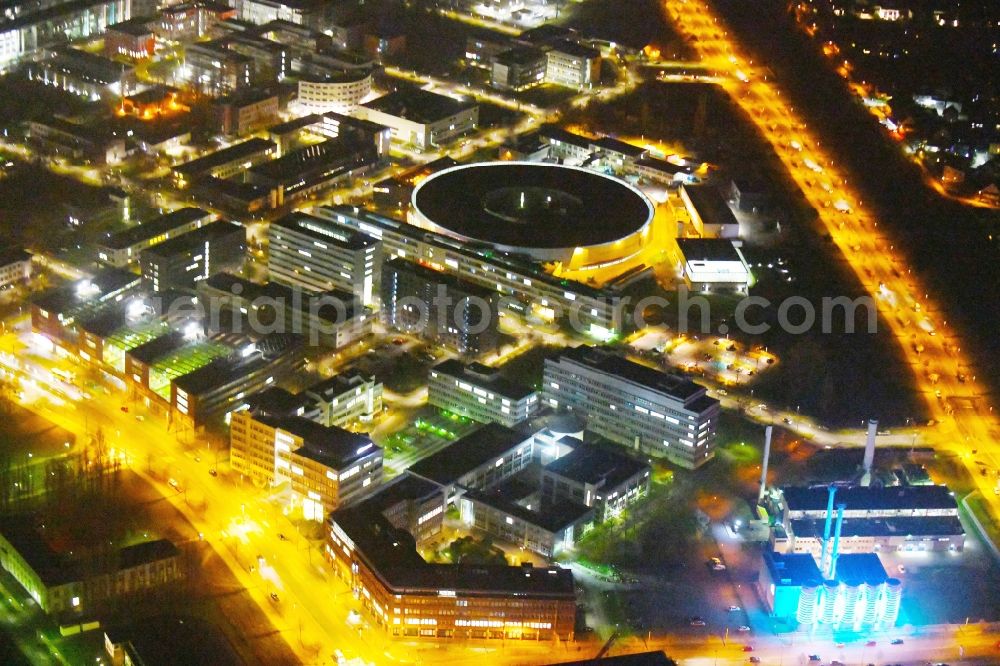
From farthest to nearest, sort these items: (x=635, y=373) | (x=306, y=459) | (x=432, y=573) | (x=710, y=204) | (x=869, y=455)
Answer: (x=710, y=204) < (x=635, y=373) < (x=869, y=455) < (x=306, y=459) < (x=432, y=573)

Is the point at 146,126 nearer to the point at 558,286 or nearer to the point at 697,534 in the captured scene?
the point at 558,286

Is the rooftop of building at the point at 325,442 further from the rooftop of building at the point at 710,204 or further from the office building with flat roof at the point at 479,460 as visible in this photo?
the rooftop of building at the point at 710,204

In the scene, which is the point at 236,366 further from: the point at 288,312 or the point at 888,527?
the point at 888,527

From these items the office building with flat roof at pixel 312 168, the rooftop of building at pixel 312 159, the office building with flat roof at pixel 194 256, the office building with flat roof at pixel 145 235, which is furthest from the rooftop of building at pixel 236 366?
the rooftop of building at pixel 312 159

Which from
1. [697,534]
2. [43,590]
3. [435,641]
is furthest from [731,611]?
[43,590]

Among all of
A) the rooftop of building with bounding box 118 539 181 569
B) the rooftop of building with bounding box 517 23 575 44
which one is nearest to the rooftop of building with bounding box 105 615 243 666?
the rooftop of building with bounding box 118 539 181 569

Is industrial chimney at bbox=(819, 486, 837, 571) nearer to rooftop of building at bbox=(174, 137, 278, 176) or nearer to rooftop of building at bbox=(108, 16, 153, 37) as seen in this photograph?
rooftop of building at bbox=(174, 137, 278, 176)

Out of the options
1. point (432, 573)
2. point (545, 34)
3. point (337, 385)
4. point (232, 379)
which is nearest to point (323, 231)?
point (232, 379)
